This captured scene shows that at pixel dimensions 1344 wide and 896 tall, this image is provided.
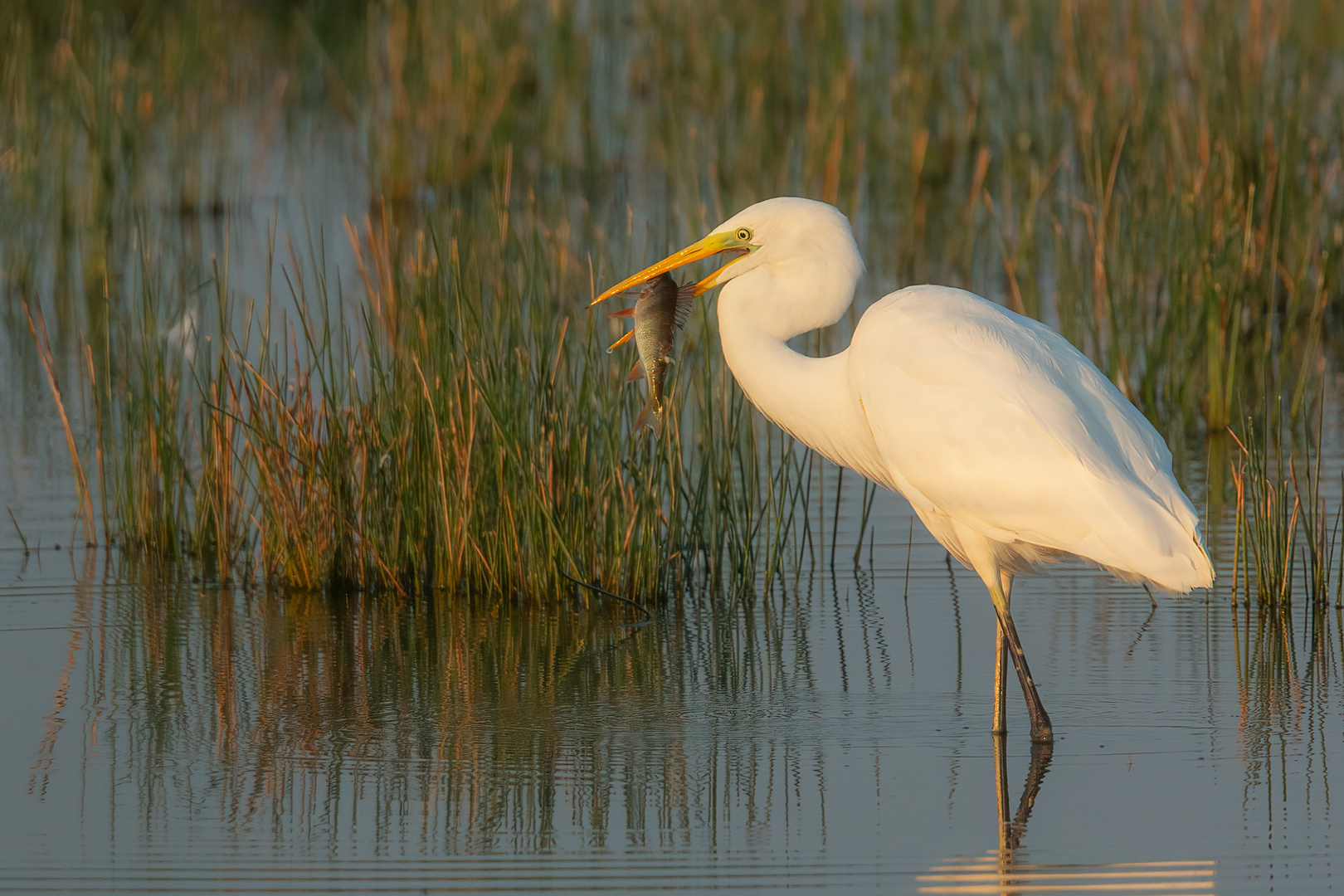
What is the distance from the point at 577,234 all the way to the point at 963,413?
689 centimetres

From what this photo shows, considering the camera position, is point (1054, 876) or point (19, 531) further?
point (19, 531)

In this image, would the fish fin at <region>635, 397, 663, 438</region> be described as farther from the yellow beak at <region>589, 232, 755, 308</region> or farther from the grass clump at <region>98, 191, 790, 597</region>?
the yellow beak at <region>589, 232, 755, 308</region>

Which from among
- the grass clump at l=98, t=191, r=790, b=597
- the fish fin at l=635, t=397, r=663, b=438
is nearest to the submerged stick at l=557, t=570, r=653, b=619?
the grass clump at l=98, t=191, r=790, b=597

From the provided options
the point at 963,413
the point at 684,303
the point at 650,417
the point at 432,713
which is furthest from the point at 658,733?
the point at 684,303

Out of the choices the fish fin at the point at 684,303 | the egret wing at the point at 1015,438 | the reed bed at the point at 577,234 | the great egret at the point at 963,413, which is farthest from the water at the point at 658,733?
the fish fin at the point at 684,303

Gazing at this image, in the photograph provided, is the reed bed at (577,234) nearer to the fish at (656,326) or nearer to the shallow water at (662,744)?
the shallow water at (662,744)

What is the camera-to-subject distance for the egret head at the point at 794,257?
15.3 feet

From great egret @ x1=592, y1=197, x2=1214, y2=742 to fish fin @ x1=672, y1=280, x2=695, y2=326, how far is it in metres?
0.03

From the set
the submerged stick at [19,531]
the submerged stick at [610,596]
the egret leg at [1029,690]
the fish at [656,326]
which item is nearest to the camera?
the egret leg at [1029,690]

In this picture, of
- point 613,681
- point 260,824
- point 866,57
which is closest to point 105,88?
point 866,57

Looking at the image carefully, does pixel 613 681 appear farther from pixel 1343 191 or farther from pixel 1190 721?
pixel 1343 191

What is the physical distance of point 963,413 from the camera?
436cm

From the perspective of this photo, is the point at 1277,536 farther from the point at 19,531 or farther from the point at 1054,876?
the point at 19,531

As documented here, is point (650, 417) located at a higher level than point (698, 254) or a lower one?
lower
